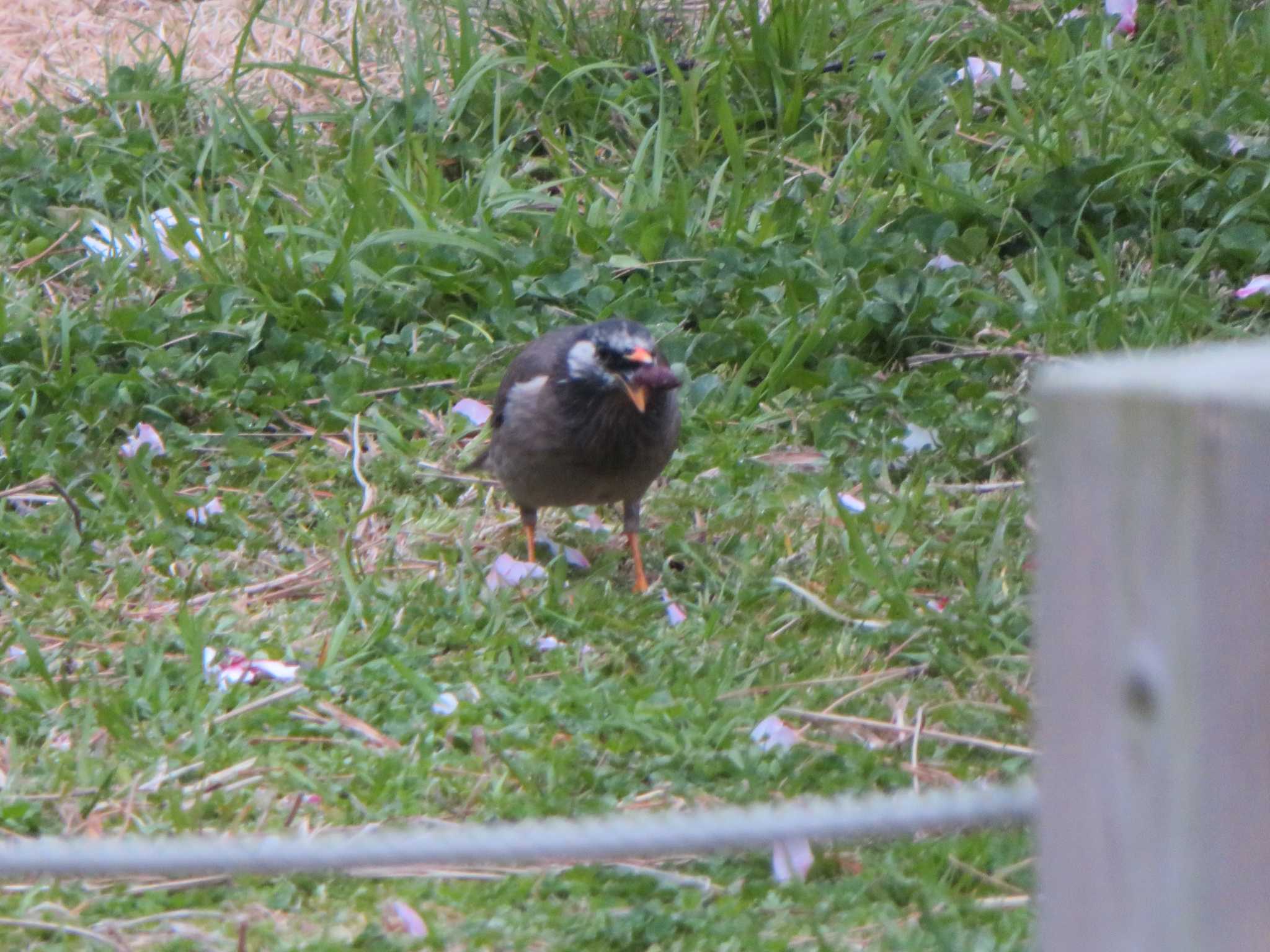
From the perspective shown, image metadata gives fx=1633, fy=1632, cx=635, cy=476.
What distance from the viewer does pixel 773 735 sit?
352cm

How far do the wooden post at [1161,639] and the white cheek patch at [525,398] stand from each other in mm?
3314

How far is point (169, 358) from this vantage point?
215 inches

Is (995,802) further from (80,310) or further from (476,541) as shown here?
(80,310)

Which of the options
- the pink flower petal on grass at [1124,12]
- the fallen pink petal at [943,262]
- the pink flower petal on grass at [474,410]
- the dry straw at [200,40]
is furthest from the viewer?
the dry straw at [200,40]

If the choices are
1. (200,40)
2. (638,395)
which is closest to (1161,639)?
(638,395)

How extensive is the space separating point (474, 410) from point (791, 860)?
2.62 metres

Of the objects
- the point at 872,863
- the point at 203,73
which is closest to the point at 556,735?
the point at 872,863

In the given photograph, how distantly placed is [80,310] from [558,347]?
Answer: 2044mm

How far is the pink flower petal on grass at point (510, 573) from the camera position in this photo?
174 inches

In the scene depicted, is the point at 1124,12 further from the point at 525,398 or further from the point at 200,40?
the point at 200,40

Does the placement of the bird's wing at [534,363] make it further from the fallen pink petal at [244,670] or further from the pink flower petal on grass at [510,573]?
the fallen pink petal at [244,670]

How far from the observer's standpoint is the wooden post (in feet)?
4.00

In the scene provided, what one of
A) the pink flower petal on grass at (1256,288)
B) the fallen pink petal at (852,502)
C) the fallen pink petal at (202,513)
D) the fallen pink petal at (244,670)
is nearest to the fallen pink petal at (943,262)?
the pink flower petal on grass at (1256,288)

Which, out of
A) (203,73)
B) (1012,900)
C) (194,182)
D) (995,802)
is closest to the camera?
(995,802)
